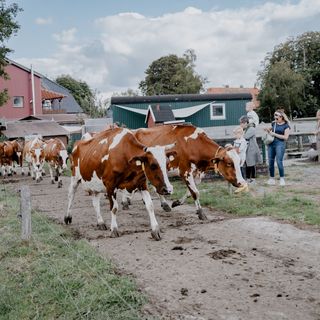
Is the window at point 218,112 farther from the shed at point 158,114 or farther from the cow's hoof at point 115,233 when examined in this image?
the cow's hoof at point 115,233

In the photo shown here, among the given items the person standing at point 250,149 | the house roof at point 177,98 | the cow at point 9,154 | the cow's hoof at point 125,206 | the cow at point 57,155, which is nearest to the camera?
the cow's hoof at point 125,206

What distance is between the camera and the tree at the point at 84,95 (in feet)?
226

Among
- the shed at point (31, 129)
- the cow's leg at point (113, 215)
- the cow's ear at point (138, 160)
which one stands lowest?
the cow's leg at point (113, 215)

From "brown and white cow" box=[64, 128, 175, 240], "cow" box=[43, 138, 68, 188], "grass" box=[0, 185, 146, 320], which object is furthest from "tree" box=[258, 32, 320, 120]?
"grass" box=[0, 185, 146, 320]

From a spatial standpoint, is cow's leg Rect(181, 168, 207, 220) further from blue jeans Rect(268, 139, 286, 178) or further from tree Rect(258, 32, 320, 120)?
tree Rect(258, 32, 320, 120)

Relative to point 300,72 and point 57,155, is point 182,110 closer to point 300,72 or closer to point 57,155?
point 57,155

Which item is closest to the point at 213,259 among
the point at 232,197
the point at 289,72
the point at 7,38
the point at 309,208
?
the point at 309,208

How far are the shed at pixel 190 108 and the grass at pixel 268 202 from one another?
15.8 meters

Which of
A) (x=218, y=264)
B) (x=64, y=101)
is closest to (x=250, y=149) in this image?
(x=218, y=264)

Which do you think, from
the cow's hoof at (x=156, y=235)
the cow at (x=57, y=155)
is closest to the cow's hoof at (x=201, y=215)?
the cow's hoof at (x=156, y=235)

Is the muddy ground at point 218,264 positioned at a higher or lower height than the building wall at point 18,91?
lower

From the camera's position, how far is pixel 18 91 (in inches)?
1849

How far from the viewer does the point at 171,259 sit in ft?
19.8

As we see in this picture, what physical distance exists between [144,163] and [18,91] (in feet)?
139
